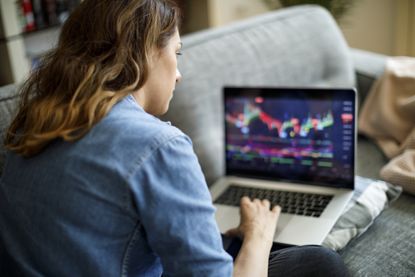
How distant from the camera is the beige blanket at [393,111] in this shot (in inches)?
62.1

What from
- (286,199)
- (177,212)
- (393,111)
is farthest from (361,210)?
(177,212)

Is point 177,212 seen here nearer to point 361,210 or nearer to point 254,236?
point 254,236

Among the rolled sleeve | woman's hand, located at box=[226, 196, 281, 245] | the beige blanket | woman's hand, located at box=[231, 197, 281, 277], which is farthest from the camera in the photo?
the beige blanket

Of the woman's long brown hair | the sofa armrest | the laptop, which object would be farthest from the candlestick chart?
the sofa armrest

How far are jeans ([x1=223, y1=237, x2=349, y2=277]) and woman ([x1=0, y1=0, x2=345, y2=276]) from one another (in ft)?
0.82

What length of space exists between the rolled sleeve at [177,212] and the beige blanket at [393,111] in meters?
0.87

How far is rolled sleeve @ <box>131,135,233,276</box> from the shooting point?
735mm

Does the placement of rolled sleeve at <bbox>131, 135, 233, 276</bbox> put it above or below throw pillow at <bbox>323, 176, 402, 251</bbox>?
above

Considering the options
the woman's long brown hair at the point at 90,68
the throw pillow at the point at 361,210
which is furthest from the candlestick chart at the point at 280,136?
the woman's long brown hair at the point at 90,68

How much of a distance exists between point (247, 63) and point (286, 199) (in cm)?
49

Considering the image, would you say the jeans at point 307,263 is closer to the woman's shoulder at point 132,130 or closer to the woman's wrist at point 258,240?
the woman's wrist at point 258,240

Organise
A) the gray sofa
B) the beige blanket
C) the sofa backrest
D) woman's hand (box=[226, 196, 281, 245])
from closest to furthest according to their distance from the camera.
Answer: woman's hand (box=[226, 196, 281, 245]) < the gray sofa < the sofa backrest < the beige blanket

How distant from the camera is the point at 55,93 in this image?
81cm

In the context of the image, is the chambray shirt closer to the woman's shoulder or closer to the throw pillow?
the woman's shoulder
